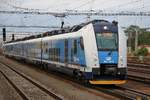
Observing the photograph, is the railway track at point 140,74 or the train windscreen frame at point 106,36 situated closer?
the train windscreen frame at point 106,36

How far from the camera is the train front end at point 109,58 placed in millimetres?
20109

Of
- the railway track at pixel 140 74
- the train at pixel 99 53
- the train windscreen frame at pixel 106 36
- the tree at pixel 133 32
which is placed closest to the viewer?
the train at pixel 99 53

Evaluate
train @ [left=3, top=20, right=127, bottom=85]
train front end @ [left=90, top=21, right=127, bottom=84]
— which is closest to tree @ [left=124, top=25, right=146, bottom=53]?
train @ [left=3, top=20, right=127, bottom=85]

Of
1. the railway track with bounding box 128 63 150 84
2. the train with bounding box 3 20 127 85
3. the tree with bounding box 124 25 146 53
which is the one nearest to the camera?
the train with bounding box 3 20 127 85

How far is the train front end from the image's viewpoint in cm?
2011

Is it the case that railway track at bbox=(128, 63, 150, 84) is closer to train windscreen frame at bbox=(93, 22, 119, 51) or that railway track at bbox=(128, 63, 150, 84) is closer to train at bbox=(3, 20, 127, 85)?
train at bbox=(3, 20, 127, 85)

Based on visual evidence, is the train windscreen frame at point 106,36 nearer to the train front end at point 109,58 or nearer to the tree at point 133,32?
the train front end at point 109,58

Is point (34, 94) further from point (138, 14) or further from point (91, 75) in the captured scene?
point (138, 14)

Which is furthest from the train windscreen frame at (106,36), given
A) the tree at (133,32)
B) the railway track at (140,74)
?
the tree at (133,32)

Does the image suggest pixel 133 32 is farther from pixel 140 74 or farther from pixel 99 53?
pixel 99 53

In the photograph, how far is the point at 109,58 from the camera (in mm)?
20219

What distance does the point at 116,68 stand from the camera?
66.5 ft

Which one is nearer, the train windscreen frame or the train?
the train

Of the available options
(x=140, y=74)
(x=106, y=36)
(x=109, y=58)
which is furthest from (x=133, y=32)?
(x=109, y=58)
